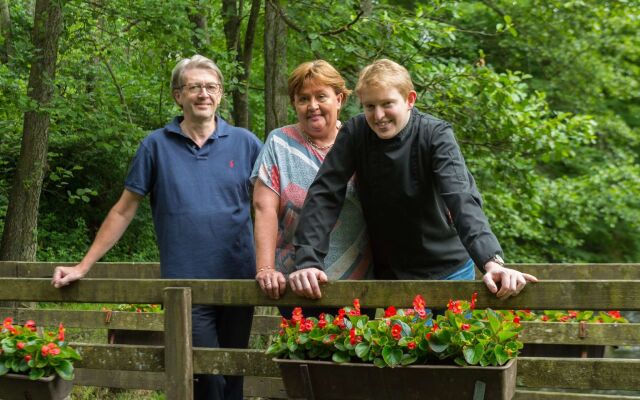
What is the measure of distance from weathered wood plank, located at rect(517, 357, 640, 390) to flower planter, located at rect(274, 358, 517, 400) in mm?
323

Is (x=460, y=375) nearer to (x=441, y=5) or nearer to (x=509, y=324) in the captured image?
(x=509, y=324)

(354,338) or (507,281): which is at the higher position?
(507,281)

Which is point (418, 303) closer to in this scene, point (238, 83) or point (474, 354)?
point (474, 354)

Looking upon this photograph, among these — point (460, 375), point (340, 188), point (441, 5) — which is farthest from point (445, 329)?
point (441, 5)

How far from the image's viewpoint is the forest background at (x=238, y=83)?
9211 mm

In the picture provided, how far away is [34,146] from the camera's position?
33.9 ft

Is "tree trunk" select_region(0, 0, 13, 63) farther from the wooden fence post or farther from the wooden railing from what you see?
the wooden fence post

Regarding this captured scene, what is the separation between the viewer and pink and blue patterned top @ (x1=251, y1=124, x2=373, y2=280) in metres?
3.79

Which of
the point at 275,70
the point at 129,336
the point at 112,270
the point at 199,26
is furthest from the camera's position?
the point at 199,26

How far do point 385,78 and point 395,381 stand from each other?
1088 millimetres

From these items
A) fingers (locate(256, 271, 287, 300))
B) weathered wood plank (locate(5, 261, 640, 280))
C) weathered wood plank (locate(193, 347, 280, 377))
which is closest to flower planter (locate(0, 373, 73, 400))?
weathered wood plank (locate(193, 347, 280, 377))

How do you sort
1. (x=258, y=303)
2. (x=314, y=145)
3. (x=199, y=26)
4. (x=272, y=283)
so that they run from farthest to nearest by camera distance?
(x=199, y=26) → (x=314, y=145) → (x=258, y=303) → (x=272, y=283)

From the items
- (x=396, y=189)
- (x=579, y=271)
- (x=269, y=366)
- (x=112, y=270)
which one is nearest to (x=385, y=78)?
(x=396, y=189)

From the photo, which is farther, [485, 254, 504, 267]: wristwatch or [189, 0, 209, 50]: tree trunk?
[189, 0, 209, 50]: tree trunk
